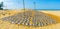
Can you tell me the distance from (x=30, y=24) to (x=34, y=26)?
233 mm

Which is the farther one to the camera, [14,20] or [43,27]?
[14,20]

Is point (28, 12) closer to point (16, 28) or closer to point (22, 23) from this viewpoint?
point (22, 23)

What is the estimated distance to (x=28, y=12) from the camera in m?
8.06

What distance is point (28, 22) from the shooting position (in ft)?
20.0

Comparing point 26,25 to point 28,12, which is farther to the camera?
point 28,12

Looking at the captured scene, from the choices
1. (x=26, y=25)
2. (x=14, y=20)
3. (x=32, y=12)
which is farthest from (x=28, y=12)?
(x=26, y=25)

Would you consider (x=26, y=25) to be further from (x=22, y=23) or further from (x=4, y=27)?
(x=4, y=27)

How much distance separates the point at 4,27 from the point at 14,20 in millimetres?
1077

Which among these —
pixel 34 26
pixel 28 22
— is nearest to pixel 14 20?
pixel 28 22

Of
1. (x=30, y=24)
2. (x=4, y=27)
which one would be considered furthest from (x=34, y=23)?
(x=4, y=27)

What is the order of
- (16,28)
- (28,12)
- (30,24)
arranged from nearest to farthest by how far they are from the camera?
(16,28) < (30,24) < (28,12)

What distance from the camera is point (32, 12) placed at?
825 cm

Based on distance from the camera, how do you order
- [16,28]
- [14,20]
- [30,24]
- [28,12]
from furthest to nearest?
[28,12], [14,20], [30,24], [16,28]

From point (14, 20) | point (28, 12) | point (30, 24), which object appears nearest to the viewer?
point (30, 24)
